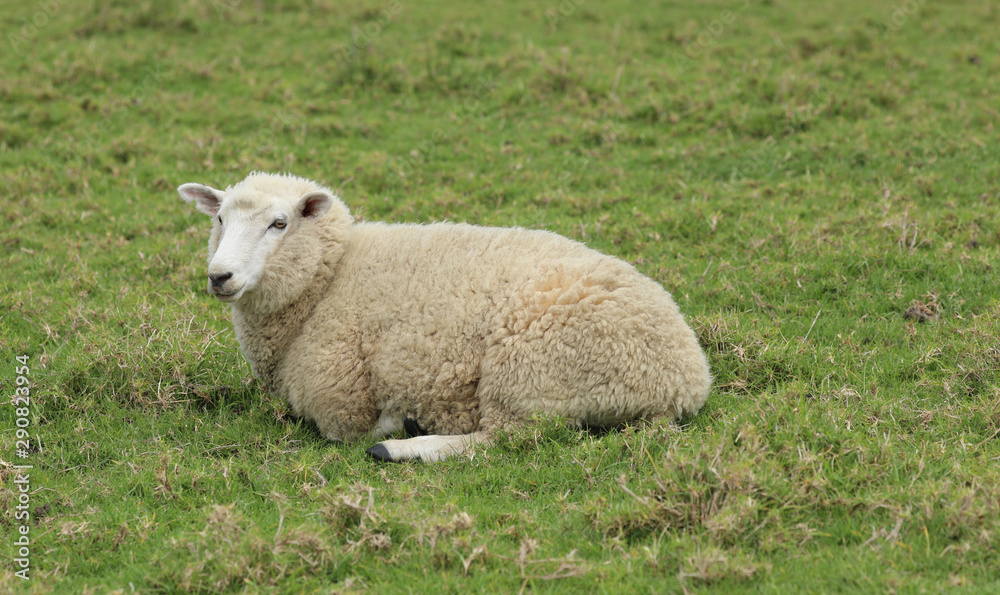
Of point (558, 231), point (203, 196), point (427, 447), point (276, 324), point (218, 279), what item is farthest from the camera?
point (558, 231)

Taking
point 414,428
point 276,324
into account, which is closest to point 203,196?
point 276,324

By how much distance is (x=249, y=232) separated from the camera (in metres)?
5.66

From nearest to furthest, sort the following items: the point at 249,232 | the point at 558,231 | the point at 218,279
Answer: the point at 218,279 < the point at 249,232 < the point at 558,231

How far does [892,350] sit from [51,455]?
577 cm

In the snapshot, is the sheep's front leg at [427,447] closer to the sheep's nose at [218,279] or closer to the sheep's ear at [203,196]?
the sheep's nose at [218,279]

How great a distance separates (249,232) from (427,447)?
1.90 meters

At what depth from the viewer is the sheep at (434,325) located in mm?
5176

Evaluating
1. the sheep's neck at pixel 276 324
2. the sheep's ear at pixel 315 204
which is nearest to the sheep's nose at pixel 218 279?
the sheep's neck at pixel 276 324

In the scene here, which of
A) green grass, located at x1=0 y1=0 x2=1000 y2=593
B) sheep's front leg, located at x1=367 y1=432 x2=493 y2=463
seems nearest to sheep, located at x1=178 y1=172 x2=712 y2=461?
Answer: sheep's front leg, located at x1=367 y1=432 x2=493 y2=463

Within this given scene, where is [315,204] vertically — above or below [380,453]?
above

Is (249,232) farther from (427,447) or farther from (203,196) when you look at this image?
(427,447)

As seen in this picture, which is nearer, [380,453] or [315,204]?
[380,453]

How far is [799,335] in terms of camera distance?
648cm

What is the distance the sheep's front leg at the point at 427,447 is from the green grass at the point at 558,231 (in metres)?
0.10
